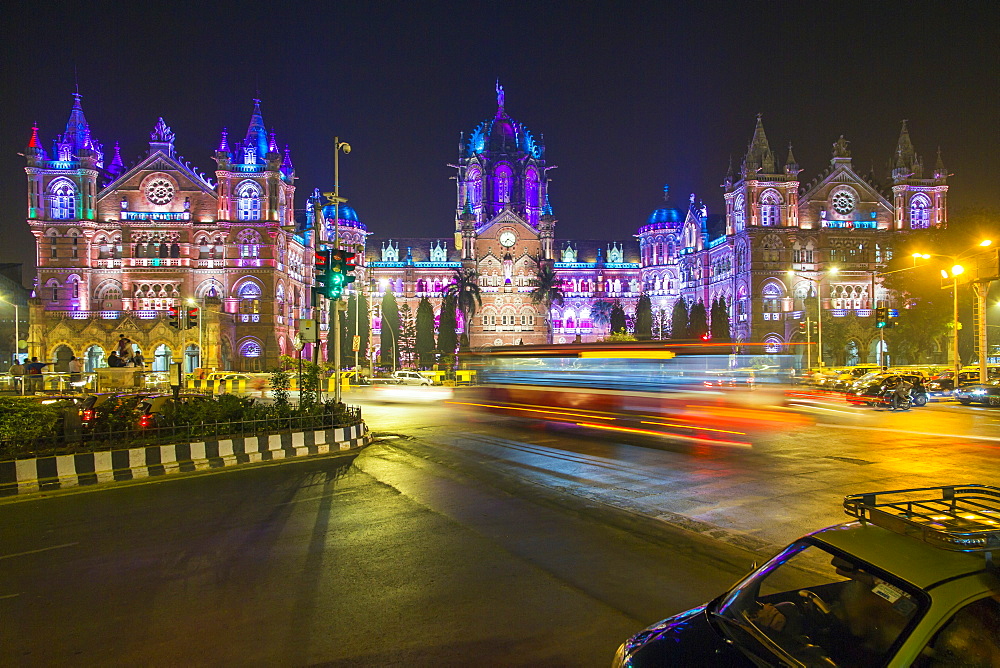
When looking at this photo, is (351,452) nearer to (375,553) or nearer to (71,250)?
(375,553)

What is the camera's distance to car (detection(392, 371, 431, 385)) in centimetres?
4819

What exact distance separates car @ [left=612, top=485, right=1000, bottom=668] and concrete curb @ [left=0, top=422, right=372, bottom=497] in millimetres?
11426

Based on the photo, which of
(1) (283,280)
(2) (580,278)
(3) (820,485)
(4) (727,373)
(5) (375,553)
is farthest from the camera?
(2) (580,278)

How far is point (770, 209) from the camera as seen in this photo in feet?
235

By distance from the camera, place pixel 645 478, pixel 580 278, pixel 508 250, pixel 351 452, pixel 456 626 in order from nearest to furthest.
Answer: pixel 456 626 → pixel 645 478 → pixel 351 452 → pixel 508 250 → pixel 580 278

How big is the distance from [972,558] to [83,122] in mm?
78677

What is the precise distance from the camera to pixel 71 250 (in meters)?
62.8

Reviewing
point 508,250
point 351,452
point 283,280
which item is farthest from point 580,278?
point 351,452

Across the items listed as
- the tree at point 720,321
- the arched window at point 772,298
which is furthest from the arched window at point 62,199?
the arched window at point 772,298

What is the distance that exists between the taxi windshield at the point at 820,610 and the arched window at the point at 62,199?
74056mm

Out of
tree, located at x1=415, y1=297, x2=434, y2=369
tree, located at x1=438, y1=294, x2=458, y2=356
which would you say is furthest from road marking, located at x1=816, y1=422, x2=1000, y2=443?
tree, located at x1=415, y1=297, x2=434, y2=369

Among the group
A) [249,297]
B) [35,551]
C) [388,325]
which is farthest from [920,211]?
[35,551]

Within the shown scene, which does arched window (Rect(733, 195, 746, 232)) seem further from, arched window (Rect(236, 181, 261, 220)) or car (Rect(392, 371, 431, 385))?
arched window (Rect(236, 181, 261, 220))

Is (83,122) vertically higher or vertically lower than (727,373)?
higher
